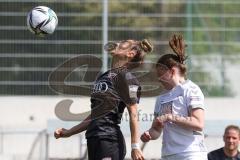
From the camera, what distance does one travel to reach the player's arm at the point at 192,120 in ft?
17.7

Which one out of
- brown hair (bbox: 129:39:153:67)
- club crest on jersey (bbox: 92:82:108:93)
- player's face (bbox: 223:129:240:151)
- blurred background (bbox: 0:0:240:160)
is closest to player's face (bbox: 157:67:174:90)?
brown hair (bbox: 129:39:153:67)

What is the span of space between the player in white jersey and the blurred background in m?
7.37

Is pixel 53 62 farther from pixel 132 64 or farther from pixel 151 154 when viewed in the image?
pixel 132 64

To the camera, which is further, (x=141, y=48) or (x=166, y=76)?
(x=141, y=48)

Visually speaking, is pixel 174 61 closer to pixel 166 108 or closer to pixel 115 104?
pixel 166 108

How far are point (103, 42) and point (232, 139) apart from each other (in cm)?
558

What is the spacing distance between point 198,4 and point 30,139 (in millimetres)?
4149

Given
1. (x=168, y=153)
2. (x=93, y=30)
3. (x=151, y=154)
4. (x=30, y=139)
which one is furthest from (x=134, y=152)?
(x=93, y=30)

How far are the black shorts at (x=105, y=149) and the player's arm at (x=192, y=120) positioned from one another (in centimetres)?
71

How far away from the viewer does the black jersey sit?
592 centimetres

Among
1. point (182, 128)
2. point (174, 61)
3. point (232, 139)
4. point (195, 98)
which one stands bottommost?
point (232, 139)

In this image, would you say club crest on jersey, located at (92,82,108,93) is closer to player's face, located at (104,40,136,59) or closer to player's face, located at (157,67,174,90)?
player's face, located at (104,40,136,59)

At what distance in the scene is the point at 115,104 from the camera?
6.01m

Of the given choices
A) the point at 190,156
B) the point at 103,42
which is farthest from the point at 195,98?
the point at 103,42
